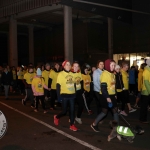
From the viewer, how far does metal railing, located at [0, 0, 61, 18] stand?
2356 centimetres

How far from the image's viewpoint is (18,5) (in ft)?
87.9

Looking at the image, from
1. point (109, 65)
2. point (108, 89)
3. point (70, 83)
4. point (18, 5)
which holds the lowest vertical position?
point (108, 89)

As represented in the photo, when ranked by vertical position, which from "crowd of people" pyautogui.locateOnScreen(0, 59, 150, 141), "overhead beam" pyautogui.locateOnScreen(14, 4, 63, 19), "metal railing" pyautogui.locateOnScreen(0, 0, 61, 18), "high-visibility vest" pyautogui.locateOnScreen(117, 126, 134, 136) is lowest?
"high-visibility vest" pyautogui.locateOnScreen(117, 126, 134, 136)

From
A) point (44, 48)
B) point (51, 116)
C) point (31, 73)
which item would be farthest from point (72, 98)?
point (44, 48)

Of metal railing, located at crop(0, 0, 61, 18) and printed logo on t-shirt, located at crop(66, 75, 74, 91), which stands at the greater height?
metal railing, located at crop(0, 0, 61, 18)

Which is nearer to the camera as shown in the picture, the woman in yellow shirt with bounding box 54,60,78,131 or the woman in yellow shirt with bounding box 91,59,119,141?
the woman in yellow shirt with bounding box 91,59,119,141

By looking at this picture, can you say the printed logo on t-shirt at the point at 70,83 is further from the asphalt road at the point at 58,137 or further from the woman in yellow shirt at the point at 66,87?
the asphalt road at the point at 58,137

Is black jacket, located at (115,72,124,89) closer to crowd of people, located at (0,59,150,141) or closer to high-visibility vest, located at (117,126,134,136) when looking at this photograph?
crowd of people, located at (0,59,150,141)

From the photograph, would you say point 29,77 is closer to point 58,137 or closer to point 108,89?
point 58,137

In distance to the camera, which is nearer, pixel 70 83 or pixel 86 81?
pixel 70 83

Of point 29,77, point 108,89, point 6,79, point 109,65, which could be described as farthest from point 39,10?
point 108,89

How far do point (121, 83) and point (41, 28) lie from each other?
29.9m

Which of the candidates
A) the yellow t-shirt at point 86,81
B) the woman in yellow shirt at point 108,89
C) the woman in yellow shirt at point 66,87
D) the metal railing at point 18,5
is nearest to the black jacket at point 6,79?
the yellow t-shirt at point 86,81


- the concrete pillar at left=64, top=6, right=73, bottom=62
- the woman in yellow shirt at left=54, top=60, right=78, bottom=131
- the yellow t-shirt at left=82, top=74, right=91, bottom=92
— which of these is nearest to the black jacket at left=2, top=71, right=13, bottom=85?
the yellow t-shirt at left=82, top=74, right=91, bottom=92
